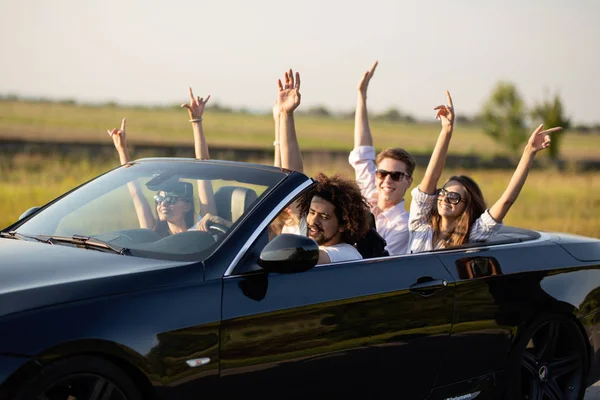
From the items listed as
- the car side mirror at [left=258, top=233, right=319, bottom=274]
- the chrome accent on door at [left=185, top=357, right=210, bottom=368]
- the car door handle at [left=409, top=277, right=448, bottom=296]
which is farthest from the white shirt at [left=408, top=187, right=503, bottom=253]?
the chrome accent on door at [left=185, top=357, right=210, bottom=368]

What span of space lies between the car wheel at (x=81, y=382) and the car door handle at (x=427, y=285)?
1.57m

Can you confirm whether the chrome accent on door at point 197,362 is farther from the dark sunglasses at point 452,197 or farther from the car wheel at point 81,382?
the dark sunglasses at point 452,197

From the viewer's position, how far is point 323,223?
16.7 ft

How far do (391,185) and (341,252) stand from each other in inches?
68.2

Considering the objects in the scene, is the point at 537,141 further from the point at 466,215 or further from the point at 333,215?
the point at 333,215

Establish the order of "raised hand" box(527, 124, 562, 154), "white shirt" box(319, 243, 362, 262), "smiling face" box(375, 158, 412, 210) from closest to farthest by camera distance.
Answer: "white shirt" box(319, 243, 362, 262)
"raised hand" box(527, 124, 562, 154)
"smiling face" box(375, 158, 412, 210)

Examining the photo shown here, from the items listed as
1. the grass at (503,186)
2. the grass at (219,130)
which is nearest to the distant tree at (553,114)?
the grass at (219,130)

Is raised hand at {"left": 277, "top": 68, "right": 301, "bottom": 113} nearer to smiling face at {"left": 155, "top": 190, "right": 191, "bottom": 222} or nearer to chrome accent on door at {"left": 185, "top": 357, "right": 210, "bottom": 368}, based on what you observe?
smiling face at {"left": 155, "top": 190, "right": 191, "bottom": 222}

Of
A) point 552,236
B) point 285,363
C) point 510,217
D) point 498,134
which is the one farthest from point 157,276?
point 498,134

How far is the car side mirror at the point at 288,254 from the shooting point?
423 cm

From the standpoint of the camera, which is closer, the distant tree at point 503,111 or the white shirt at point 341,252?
the white shirt at point 341,252

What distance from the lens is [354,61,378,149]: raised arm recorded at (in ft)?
25.0

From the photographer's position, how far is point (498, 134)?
10188 centimetres

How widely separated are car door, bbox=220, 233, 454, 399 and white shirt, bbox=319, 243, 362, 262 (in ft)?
0.51
